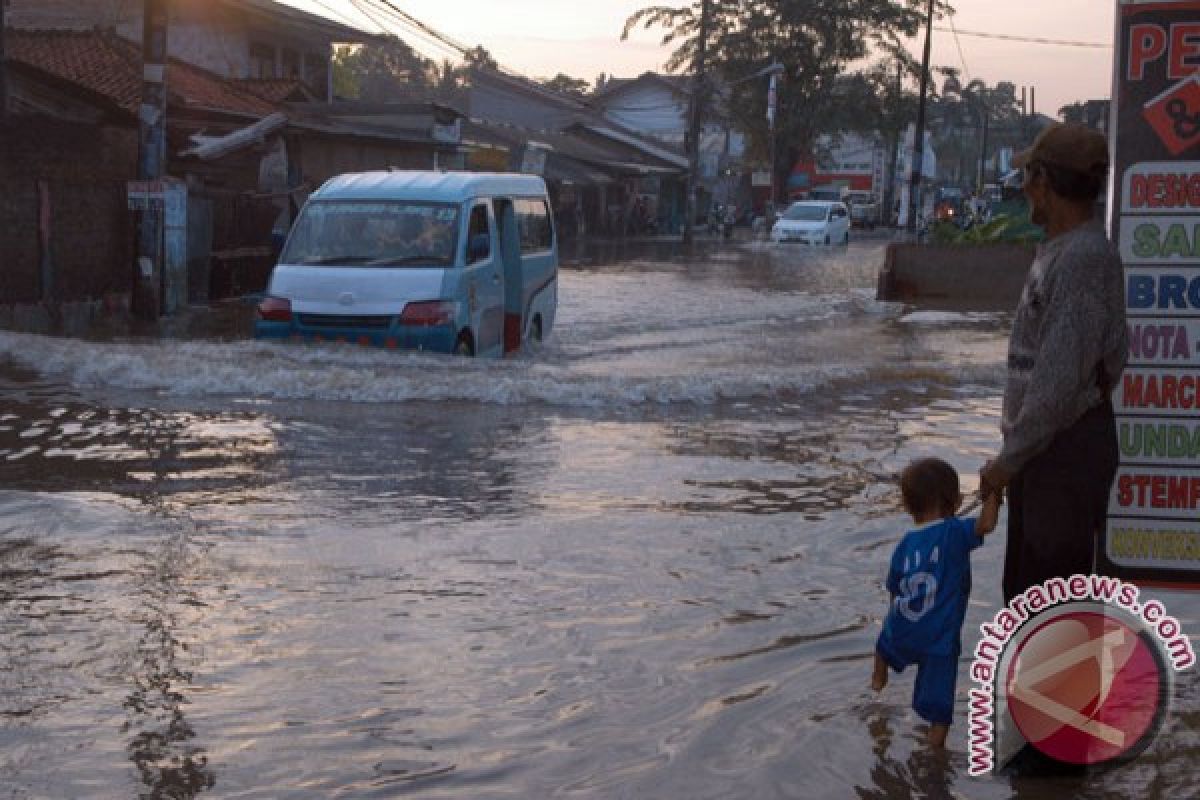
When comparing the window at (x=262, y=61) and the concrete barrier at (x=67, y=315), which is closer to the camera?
the concrete barrier at (x=67, y=315)

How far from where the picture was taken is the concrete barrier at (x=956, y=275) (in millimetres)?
25344

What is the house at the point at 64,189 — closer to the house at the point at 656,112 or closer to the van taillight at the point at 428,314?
the van taillight at the point at 428,314

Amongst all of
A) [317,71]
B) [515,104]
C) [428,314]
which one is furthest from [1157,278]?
[515,104]

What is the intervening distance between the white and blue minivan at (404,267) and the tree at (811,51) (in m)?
55.6

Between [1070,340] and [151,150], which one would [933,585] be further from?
[151,150]

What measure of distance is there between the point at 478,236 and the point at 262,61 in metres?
26.7

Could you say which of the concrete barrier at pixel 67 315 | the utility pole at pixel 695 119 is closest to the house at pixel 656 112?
the utility pole at pixel 695 119

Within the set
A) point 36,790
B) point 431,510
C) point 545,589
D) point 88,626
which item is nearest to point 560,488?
point 431,510

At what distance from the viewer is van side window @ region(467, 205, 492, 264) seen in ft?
47.8

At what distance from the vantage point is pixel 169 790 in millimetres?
4465

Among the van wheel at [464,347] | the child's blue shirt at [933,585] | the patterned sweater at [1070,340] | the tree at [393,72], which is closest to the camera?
the patterned sweater at [1070,340]

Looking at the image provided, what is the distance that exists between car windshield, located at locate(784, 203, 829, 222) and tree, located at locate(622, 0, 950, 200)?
55.9ft

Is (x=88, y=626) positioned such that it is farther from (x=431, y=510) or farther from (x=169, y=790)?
(x=431, y=510)

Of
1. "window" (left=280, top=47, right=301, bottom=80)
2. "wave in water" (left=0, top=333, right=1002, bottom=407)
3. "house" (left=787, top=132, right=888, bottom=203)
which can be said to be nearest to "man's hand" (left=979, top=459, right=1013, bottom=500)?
"wave in water" (left=0, top=333, right=1002, bottom=407)
